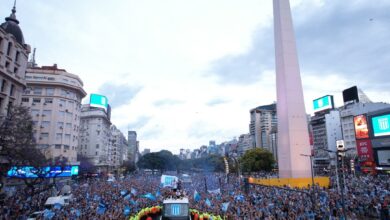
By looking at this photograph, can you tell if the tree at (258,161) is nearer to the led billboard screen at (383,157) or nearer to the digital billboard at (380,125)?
the led billboard screen at (383,157)

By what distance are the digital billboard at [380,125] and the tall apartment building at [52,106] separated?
62.8 metres

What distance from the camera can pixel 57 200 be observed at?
82.1ft

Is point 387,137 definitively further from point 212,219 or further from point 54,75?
point 54,75

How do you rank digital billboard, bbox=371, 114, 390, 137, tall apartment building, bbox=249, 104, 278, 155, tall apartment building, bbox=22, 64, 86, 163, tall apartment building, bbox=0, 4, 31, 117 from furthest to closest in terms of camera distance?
1. tall apartment building, bbox=249, 104, 278, 155
2. tall apartment building, bbox=22, 64, 86, 163
3. digital billboard, bbox=371, 114, 390, 137
4. tall apartment building, bbox=0, 4, 31, 117

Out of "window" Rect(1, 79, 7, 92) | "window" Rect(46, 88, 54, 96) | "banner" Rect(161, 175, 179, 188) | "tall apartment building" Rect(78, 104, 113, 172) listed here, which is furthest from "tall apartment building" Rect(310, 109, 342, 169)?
"window" Rect(1, 79, 7, 92)

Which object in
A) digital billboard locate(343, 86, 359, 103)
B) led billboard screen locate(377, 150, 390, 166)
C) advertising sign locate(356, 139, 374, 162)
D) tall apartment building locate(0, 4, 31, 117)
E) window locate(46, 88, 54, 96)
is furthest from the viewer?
digital billboard locate(343, 86, 359, 103)

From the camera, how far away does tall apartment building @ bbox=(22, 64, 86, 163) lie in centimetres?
5516

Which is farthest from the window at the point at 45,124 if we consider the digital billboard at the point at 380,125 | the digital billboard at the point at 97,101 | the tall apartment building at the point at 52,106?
the digital billboard at the point at 380,125

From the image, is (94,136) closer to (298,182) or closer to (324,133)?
(298,182)

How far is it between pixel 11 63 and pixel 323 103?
103m

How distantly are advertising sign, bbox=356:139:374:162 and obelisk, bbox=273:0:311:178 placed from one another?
30619 millimetres

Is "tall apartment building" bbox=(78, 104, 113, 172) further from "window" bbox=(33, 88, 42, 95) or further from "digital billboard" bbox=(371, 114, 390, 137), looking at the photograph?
"digital billboard" bbox=(371, 114, 390, 137)

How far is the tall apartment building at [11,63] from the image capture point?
28.8m

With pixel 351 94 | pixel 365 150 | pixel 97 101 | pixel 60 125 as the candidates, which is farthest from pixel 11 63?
pixel 351 94
